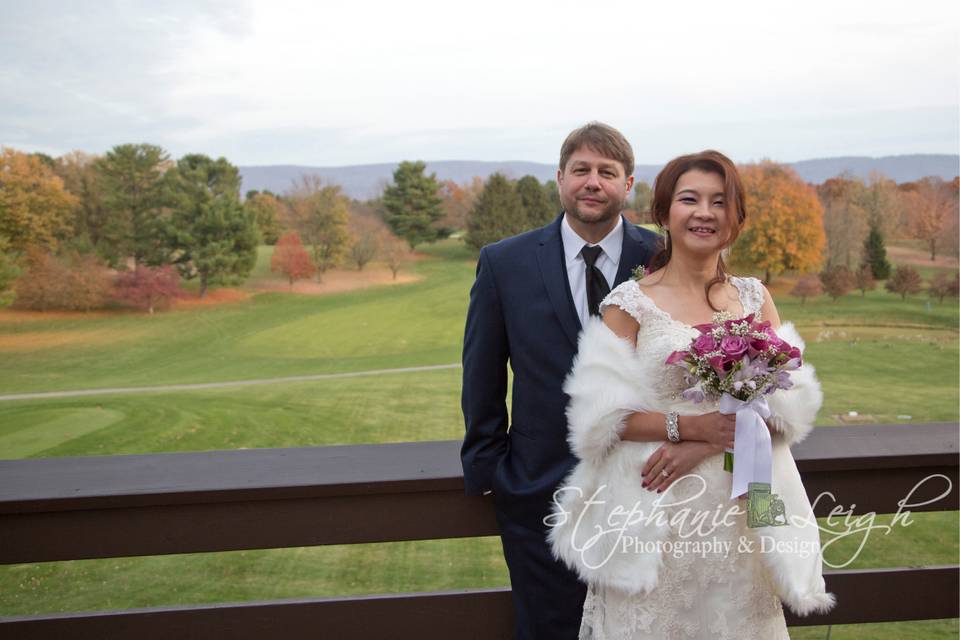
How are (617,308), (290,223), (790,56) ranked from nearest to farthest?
(617,308)
(290,223)
(790,56)

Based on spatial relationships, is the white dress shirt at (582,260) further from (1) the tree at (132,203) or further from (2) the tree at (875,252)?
(1) the tree at (132,203)

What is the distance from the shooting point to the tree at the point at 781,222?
81.6 ft

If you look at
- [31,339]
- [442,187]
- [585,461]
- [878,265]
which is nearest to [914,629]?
[585,461]

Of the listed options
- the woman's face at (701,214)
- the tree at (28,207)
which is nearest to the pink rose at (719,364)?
the woman's face at (701,214)

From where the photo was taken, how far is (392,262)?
30.7 meters

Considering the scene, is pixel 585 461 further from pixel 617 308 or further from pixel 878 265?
pixel 878 265

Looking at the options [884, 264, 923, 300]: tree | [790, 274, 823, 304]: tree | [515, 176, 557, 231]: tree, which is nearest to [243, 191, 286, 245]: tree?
[515, 176, 557, 231]: tree

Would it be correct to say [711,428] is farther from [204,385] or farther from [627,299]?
[204,385]

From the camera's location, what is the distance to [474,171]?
124 ft

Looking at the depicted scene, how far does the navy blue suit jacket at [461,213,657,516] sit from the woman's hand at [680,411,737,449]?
31 centimetres

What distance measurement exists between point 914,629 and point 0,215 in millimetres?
22764

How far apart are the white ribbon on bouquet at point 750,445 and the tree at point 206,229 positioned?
92.8 feet

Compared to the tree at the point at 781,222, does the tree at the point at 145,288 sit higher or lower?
lower

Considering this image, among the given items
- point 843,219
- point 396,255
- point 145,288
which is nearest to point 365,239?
point 396,255
